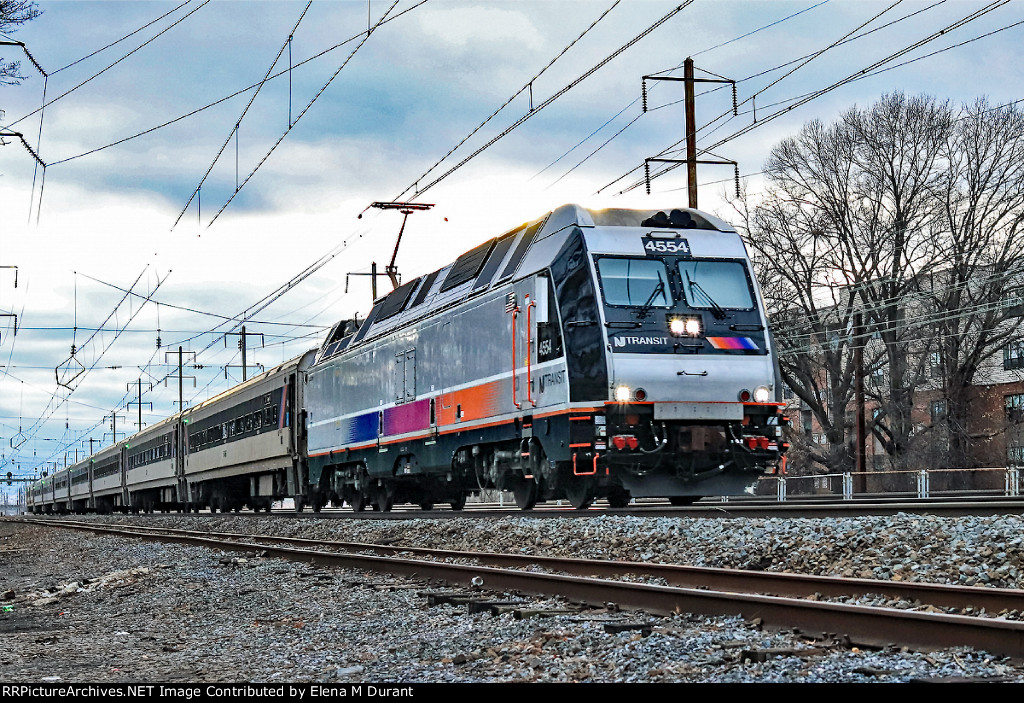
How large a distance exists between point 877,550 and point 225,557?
9412mm

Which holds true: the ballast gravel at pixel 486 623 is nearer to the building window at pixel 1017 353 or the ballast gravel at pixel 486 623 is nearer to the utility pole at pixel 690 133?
the utility pole at pixel 690 133

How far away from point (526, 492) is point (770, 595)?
941 cm

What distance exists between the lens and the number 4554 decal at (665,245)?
16078mm

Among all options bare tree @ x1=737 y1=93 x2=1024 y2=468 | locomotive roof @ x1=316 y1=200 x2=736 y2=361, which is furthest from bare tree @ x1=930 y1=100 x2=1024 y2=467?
locomotive roof @ x1=316 y1=200 x2=736 y2=361

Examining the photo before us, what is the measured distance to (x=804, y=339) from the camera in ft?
132

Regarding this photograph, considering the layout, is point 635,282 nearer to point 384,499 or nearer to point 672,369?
point 672,369

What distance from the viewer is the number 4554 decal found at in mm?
16078

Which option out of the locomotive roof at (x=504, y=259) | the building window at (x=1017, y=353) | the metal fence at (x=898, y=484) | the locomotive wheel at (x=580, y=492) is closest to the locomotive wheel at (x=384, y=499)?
the locomotive roof at (x=504, y=259)

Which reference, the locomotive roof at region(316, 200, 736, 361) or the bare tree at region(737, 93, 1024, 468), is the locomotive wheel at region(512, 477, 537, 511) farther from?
the bare tree at region(737, 93, 1024, 468)

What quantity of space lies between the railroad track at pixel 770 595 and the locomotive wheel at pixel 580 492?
3.28 metres

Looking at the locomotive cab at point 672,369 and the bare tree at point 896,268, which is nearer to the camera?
the locomotive cab at point 672,369

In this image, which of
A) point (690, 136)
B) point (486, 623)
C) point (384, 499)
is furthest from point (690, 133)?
point (486, 623)

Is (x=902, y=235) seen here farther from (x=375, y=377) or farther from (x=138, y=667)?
(x=138, y=667)

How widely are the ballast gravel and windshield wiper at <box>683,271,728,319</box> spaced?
3.08 metres
